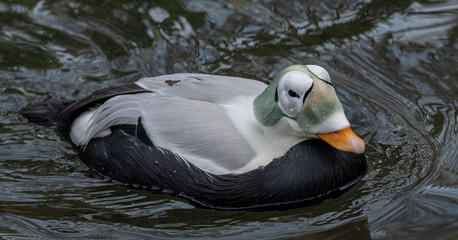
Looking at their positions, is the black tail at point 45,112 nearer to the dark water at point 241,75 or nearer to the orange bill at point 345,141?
the dark water at point 241,75

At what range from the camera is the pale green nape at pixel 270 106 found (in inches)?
188

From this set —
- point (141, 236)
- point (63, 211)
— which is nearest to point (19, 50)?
point (63, 211)

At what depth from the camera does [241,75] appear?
6.46 metres

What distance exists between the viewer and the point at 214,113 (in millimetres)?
4953

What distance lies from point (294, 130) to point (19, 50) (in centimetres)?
314

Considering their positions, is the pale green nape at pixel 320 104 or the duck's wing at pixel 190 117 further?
the duck's wing at pixel 190 117

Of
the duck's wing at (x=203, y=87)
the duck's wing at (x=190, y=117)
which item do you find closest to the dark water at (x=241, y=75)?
the duck's wing at (x=190, y=117)

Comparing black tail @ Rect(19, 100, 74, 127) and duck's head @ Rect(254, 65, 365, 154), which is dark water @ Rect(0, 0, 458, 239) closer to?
black tail @ Rect(19, 100, 74, 127)

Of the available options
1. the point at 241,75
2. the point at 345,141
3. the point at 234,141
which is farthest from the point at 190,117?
the point at 241,75

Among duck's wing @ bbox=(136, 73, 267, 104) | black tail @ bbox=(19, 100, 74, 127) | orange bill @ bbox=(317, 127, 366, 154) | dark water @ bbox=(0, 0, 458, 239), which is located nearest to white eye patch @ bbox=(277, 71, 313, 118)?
orange bill @ bbox=(317, 127, 366, 154)

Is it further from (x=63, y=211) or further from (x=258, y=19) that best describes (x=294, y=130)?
(x=258, y=19)

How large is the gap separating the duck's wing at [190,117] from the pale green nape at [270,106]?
0.29 ft

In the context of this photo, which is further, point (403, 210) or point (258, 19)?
point (258, 19)

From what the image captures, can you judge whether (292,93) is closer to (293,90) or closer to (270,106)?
(293,90)
